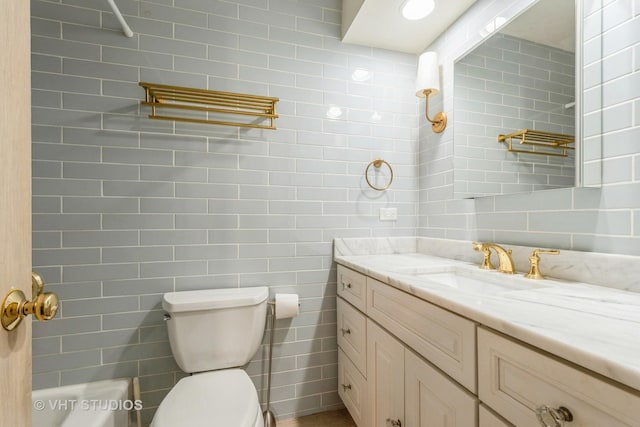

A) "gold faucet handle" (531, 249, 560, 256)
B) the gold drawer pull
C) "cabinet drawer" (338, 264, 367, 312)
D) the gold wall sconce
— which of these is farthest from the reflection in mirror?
the gold drawer pull

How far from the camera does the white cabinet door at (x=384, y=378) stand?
1001mm

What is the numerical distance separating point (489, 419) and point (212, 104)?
5.37 ft

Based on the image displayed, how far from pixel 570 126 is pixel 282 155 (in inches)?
49.4

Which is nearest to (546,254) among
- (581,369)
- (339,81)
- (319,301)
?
(581,369)

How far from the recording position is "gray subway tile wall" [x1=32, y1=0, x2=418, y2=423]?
1329 millimetres

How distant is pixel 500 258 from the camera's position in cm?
117

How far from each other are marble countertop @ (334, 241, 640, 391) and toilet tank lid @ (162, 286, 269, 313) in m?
0.64

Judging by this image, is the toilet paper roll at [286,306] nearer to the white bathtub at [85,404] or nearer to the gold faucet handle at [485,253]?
the white bathtub at [85,404]

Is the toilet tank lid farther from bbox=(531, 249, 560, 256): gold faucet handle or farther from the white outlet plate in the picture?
bbox=(531, 249, 560, 256): gold faucet handle

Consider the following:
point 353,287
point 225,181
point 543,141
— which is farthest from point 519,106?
point 225,181

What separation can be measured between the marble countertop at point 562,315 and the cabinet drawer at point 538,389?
0.09 ft

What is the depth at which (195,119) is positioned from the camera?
4.76 feet

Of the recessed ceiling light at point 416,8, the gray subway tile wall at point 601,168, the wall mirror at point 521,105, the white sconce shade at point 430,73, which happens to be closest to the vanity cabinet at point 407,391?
the gray subway tile wall at point 601,168

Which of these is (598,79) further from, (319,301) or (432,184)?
(319,301)
